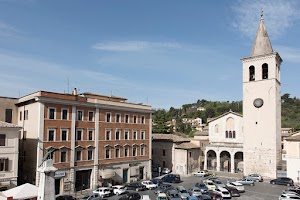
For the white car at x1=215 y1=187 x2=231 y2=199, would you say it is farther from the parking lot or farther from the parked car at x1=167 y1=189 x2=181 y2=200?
the parked car at x1=167 y1=189 x2=181 y2=200

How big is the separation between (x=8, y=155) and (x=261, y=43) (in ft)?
148

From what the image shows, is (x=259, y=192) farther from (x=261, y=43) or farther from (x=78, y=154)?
(x=261, y=43)

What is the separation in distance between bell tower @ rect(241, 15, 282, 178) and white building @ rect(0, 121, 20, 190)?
37.9 metres

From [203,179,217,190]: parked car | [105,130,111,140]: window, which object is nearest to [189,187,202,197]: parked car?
[203,179,217,190]: parked car

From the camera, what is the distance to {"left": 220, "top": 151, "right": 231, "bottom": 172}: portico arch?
2201 inches

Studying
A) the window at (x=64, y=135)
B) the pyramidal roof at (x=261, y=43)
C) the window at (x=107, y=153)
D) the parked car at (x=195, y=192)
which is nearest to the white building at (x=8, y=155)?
the window at (x=64, y=135)

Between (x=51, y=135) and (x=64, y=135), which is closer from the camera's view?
(x=51, y=135)

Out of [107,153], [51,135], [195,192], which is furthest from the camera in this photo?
[107,153]

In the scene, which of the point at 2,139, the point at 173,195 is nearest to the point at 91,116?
the point at 2,139

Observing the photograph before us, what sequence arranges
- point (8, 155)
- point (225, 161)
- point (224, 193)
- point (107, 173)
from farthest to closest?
point (225, 161) → point (107, 173) → point (224, 193) → point (8, 155)

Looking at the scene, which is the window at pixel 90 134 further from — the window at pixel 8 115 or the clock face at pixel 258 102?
the clock face at pixel 258 102

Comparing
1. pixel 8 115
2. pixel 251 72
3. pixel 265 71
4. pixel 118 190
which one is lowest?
pixel 118 190

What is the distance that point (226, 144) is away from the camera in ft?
179

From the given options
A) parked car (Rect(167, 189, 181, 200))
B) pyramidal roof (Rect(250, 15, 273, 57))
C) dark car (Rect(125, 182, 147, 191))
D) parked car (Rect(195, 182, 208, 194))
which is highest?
pyramidal roof (Rect(250, 15, 273, 57))
